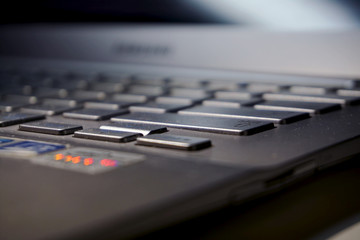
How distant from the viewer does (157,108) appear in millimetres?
560

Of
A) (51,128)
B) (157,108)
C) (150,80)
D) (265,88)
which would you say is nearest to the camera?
(51,128)

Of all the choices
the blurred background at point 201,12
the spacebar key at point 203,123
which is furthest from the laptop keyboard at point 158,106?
the blurred background at point 201,12

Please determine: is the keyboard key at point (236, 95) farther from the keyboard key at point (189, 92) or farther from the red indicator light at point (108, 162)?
the red indicator light at point (108, 162)

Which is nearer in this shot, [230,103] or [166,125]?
[166,125]

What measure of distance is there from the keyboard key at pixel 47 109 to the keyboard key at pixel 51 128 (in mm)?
77

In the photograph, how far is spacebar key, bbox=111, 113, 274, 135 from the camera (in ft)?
1.38

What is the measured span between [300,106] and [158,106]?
0.16m

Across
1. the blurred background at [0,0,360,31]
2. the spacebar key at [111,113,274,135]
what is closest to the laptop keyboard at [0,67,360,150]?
the spacebar key at [111,113,274,135]

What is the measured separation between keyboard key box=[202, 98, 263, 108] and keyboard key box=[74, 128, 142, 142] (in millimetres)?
174

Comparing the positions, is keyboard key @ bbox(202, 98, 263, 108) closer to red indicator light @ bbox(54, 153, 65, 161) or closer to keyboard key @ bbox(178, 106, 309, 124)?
keyboard key @ bbox(178, 106, 309, 124)

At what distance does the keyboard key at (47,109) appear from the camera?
1.83 ft

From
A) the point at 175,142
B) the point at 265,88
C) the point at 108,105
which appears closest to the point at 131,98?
the point at 108,105

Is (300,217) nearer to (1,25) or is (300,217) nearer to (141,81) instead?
(141,81)

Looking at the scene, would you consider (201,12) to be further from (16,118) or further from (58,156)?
(58,156)
